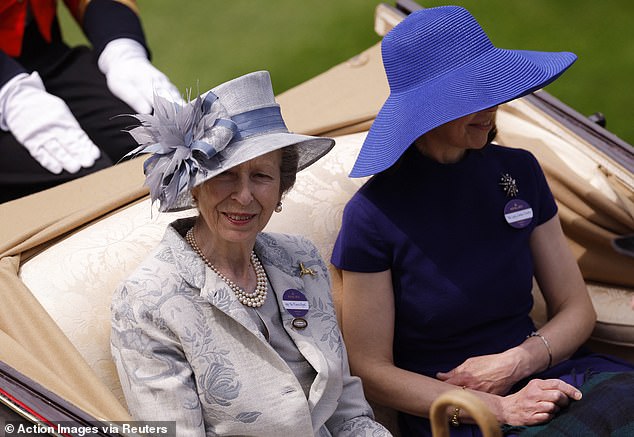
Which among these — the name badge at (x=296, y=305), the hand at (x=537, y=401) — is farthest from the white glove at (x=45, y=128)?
the hand at (x=537, y=401)

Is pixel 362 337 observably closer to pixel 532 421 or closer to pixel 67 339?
pixel 532 421

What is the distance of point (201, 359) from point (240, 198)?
0.32 meters

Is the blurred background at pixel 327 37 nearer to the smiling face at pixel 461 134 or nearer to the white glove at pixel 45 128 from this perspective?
the white glove at pixel 45 128

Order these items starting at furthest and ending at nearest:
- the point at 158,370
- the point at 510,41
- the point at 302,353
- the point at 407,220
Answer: the point at 510,41
the point at 407,220
the point at 302,353
the point at 158,370

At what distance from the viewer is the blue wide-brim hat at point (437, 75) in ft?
7.34

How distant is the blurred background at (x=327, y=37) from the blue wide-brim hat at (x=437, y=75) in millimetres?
2666

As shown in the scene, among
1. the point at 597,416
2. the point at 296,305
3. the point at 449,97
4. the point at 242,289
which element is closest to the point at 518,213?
the point at 449,97

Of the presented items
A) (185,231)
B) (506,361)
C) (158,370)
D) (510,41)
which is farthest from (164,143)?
(510,41)

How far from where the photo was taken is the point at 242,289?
6.67ft

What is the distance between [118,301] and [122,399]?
11.7 inches

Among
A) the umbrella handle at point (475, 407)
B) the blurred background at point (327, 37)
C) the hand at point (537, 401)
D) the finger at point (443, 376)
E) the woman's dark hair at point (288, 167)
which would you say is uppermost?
the woman's dark hair at point (288, 167)

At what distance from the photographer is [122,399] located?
2.11m

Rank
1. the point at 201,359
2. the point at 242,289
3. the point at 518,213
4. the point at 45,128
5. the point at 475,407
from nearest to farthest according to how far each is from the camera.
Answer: the point at 475,407
the point at 201,359
the point at 242,289
the point at 518,213
the point at 45,128

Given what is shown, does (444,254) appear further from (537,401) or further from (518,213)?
(537,401)
